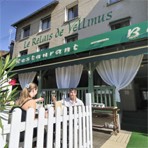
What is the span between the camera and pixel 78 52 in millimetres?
7301

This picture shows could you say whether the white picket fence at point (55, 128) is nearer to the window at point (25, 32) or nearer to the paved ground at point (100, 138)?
the paved ground at point (100, 138)

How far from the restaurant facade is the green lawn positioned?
1.33 m

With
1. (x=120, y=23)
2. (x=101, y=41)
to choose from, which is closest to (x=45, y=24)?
(x=120, y=23)

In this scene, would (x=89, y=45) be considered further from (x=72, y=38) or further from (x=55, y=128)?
(x=55, y=128)

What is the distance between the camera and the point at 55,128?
221 cm

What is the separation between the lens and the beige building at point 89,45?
5945 mm

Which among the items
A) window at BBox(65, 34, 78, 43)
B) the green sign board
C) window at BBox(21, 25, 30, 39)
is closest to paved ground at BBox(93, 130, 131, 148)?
the green sign board

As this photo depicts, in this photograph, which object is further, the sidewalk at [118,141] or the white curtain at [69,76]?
the white curtain at [69,76]

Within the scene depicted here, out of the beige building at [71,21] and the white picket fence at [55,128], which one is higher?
the beige building at [71,21]

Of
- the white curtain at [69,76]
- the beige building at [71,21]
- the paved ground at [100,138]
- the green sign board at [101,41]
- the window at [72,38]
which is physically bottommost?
the paved ground at [100,138]

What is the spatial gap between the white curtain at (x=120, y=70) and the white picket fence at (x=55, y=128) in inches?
112

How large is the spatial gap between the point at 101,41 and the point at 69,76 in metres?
2.35

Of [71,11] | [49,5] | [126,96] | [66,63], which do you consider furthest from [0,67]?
[49,5]

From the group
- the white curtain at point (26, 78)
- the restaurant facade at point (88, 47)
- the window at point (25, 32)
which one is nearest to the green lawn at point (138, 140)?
the restaurant facade at point (88, 47)
